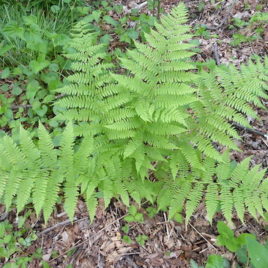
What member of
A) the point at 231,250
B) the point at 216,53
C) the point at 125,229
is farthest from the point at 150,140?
the point at 216,53

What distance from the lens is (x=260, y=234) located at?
3002mm

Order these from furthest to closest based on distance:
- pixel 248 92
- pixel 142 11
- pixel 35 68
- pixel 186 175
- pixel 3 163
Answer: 1. pixel 142 11
2. pixel 35 68
3. pixel 186 175
4. pixel 248 92
5. pixel 3 163

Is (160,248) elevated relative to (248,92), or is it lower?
lower

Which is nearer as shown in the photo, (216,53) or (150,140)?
(150,140)

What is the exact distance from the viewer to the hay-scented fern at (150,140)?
2492mm

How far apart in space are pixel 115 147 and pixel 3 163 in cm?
102

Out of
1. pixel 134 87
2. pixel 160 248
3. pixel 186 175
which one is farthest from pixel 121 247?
pixel 134 87

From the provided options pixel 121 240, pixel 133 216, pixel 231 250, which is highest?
pixel 231 250

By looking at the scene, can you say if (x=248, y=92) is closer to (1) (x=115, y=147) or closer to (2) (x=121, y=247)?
(1) (x=115, y=147)

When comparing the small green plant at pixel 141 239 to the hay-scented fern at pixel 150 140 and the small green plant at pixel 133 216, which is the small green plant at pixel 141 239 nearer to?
the small green plant at pixel 133 216

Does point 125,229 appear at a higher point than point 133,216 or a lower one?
lower

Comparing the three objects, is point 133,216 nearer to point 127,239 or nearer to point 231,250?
point 127,239

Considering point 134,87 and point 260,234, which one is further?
point 260,234

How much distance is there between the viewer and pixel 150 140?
2756 mm
